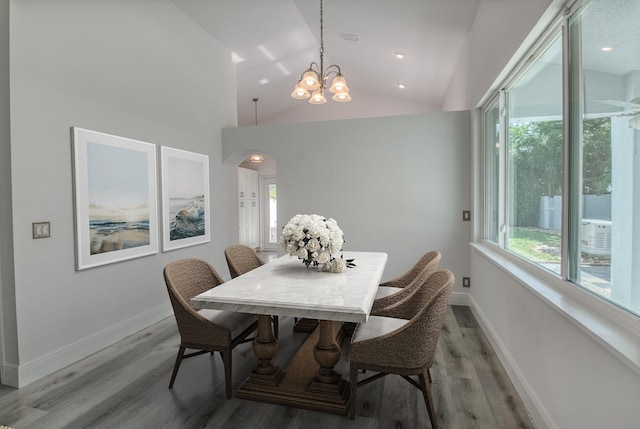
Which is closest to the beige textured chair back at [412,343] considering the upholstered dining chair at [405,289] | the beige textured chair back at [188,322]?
the upholstered dining chair at [405,289]

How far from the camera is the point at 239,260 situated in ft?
10.2

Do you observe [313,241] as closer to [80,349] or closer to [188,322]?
[188,322]

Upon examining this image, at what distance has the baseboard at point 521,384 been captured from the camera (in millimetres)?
1794

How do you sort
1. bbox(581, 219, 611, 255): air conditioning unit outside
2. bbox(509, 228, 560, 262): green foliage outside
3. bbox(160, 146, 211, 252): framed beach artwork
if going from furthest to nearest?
bbox(160, 146, 211, 252): framed beach artwork → bbox(509, 228, 560, 262): green foliage outside → bbox(581, 219, 611, 255): air conditioning unit outside

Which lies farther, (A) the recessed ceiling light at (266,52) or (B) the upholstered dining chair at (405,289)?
(A) the recessed ceiling light at (266,52)

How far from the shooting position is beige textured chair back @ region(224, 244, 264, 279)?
117 inches

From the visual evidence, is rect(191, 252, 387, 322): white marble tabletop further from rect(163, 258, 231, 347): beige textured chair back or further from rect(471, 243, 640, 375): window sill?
rect(471, 243, 640, 375): window sill

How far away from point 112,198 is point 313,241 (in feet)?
6.43

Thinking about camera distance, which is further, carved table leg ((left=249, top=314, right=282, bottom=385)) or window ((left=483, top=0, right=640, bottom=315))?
carved table leg ((left=249, top=314, right=282, bottom=385))

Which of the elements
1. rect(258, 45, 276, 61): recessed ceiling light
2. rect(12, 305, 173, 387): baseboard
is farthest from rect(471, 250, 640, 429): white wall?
rect(258, 45, 276, 61): recessed ceiling light

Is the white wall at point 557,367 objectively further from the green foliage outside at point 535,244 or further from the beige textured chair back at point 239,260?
the beige textured chair back at point 239,260

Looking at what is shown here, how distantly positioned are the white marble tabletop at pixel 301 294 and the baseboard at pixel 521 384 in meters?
1.06

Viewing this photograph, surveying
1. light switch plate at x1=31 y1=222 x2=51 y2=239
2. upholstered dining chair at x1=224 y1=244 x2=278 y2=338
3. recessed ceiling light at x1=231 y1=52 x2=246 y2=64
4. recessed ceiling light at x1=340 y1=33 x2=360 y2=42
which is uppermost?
recessed ceiling light at x1=340 y1=33 x2=360 y2=42

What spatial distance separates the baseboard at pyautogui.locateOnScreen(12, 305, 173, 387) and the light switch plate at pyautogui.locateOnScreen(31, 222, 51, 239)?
902 millimetres
